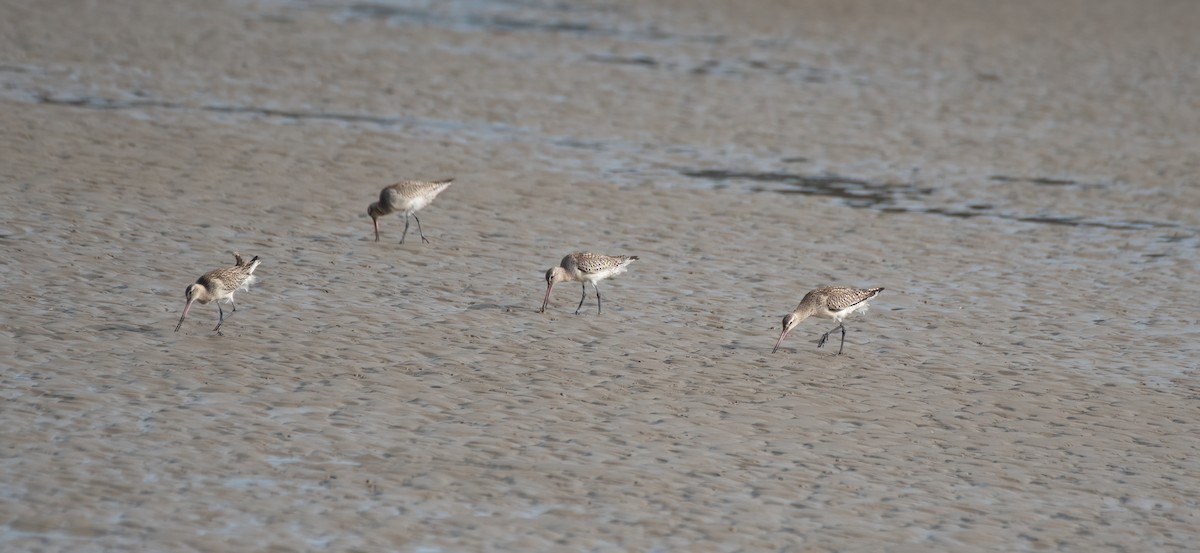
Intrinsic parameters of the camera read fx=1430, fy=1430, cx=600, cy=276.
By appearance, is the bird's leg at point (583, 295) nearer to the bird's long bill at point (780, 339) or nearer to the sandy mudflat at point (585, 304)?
the sandy mudflat at point (585, 304)

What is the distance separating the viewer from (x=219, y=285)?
12.0 meters

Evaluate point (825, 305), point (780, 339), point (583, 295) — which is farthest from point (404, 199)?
point (825, 305)

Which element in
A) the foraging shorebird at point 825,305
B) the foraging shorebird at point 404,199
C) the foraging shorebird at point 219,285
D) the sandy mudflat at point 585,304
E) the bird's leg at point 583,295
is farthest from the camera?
the foraging shorebird at point 404,199

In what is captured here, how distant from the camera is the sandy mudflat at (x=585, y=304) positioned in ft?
30.5

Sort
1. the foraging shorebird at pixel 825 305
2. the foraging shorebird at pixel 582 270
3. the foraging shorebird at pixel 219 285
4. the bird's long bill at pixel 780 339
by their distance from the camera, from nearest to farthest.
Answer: the foraging shorebird at pixel 219 285 → the bird's long bill at pixel 780 339 → the foraging shorebird at pixel 825 305 → the foraging shorebird at pixel 582 270

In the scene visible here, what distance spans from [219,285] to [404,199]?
384 cm

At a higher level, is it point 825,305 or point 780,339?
point 825,305

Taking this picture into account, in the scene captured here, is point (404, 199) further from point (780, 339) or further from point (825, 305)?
point (825, 305)

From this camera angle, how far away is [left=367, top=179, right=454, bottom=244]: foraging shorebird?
51.0ft

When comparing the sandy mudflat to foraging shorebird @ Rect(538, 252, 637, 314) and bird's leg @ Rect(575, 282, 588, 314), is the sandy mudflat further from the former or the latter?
foraging shorebird @ Rect(538, 252, 637, 314)

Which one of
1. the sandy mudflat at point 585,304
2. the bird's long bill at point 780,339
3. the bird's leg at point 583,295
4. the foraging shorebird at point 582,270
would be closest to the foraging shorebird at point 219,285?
the sandy mudflat at point 585,304

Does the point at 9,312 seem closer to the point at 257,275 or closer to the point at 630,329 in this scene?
the point at 257,275

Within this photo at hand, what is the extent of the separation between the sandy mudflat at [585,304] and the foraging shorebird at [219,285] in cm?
34

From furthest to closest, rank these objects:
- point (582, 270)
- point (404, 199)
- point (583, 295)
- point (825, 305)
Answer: point (404, 199) < point (583, 295) < point (582, 270) < point (825, 305)
